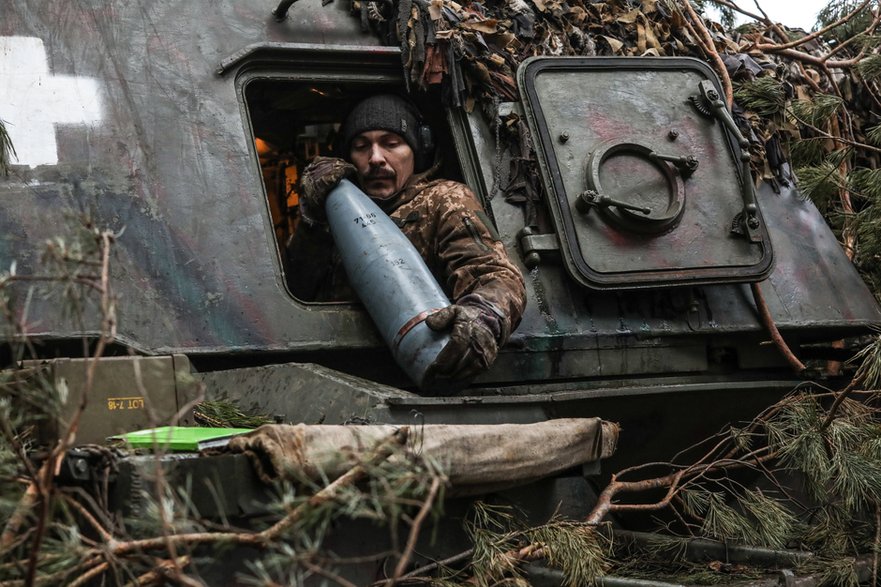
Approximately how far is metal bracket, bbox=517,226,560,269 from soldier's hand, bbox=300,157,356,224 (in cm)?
67

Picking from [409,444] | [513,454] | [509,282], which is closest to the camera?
[409,444]

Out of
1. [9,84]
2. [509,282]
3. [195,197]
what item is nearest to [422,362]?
→ [509,282]

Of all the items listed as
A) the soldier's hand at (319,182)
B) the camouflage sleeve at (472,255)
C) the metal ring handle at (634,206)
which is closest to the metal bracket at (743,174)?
the metal ring handle at (634,206)

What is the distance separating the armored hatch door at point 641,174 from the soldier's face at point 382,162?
53 centimetres

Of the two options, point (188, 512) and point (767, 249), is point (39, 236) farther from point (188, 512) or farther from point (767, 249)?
point (767, 249)

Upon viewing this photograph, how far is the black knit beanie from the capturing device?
5199 millimetres

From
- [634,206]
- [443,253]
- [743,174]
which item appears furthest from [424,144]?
[743,174]

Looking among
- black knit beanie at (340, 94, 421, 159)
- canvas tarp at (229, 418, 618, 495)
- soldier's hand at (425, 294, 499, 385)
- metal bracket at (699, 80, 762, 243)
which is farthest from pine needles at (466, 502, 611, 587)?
black knit beanie at (340, 94, 421, 159)

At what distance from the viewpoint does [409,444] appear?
2881 mm

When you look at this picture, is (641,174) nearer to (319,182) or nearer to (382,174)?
(382,174)

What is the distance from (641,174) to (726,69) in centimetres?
106

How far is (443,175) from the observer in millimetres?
5512

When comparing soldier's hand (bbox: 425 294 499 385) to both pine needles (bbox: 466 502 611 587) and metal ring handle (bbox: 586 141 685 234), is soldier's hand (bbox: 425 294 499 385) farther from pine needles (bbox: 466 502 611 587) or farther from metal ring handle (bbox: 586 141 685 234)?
metal ring handle (bbox: 586 141 685 234)

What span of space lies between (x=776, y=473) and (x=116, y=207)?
2.68m
